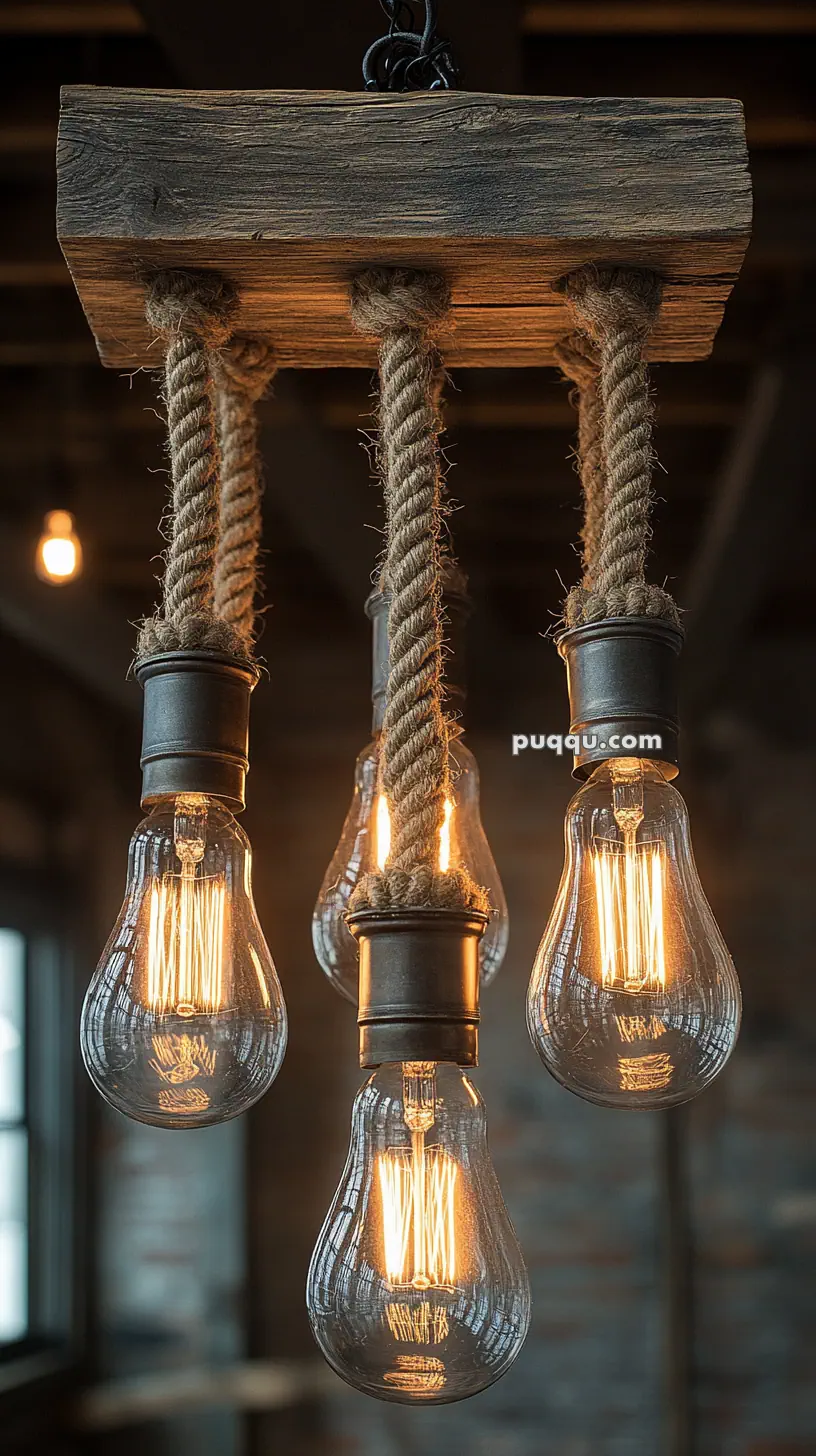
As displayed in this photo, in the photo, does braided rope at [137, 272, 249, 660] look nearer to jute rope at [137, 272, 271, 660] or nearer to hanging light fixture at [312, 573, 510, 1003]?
jute rope at [137, 272, 271, 660]

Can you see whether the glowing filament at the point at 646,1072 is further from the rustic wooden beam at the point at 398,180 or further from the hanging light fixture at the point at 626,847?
the rustic wooden beam at the point at 398,180

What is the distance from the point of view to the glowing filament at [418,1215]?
28.6 inches

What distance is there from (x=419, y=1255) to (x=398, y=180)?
531 mm

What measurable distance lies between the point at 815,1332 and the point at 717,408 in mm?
2298

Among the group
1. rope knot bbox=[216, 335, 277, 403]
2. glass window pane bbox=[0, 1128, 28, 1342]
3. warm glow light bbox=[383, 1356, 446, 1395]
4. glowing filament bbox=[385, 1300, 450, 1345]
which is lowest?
glass window pane bbox=[0, 1128, 28, 1342]

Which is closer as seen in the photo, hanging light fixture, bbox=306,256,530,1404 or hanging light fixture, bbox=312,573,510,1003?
hanging light fixture, bbox=306,256,530,1404

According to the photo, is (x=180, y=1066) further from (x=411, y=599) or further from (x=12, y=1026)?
(x=12, y=1026)

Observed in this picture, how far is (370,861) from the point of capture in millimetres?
981

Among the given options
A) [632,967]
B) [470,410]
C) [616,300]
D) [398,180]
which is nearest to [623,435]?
[616,300]

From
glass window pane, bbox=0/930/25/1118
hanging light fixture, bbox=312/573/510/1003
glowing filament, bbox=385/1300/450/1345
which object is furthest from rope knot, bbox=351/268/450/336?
glass window pane, bbox=0/930/25/1118

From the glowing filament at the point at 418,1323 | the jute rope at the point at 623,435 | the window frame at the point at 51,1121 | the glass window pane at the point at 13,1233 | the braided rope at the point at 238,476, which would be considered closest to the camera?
the glowing filament at the point at 418,1323

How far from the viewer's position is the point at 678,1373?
377cm

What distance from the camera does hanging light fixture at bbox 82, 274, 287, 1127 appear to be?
0.79 metres

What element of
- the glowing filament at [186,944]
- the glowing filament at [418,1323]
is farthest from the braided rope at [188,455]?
the glowing filament at [418,1323]
